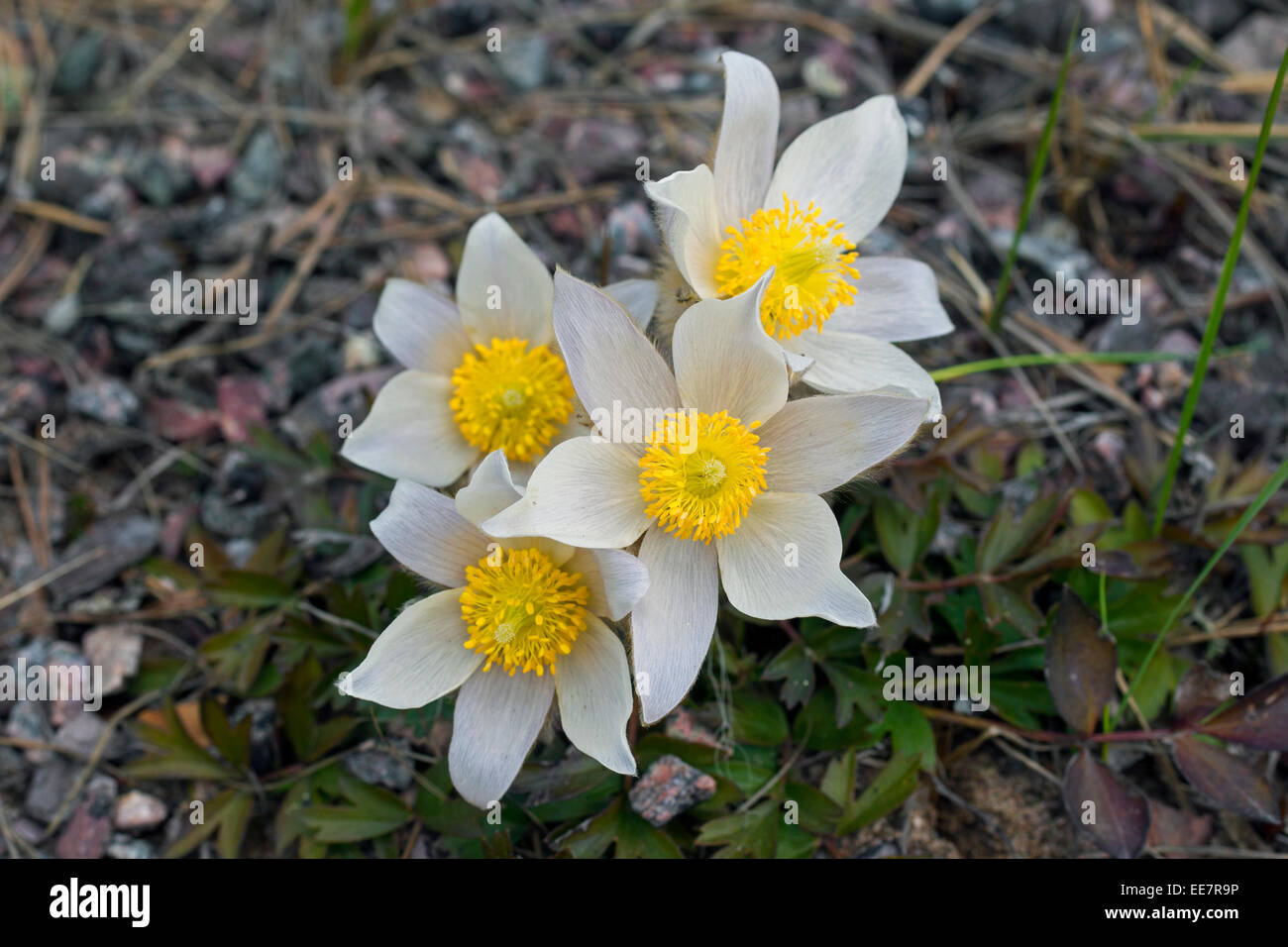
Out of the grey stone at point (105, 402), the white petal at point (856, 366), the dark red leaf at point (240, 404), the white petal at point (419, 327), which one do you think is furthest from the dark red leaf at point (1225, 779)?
the grey stone at point (105, 402)

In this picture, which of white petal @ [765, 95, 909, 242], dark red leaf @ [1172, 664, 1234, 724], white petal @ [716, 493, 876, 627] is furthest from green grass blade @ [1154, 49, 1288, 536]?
white petal @ [716, 493, 876, 627]

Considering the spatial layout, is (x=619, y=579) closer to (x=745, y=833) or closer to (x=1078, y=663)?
(x=745, y=833)

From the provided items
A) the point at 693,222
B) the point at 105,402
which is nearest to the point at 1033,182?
the point at 693,222

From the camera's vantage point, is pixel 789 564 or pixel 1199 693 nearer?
pixel 789 564

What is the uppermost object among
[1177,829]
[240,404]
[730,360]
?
[240,404]

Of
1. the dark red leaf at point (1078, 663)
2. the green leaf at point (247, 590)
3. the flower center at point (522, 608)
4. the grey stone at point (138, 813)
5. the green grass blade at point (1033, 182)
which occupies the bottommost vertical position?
the grey stone at point (138, 813)

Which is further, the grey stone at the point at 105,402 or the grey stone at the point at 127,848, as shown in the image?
the grey stone at the point at 105,402

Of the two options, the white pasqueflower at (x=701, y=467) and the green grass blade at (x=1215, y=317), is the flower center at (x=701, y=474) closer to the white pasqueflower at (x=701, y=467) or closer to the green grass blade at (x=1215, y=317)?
the white pasqueflower at (x=701, y=467)

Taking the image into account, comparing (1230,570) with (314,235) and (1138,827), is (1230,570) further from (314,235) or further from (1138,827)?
(314,235)
